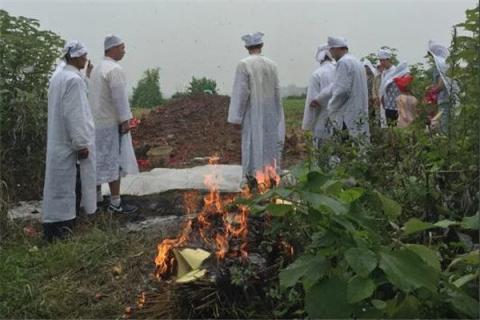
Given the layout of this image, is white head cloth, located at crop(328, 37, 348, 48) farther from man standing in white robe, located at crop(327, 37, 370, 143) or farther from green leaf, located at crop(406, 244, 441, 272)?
green leaf, located at crop(406, 244, 441, 272)

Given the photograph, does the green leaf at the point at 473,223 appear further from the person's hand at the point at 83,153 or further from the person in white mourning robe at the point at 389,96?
the person in white mourning robe at the point at 389,96

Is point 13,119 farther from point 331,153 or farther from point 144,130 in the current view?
point 144,130

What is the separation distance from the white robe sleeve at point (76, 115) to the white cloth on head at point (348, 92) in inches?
113

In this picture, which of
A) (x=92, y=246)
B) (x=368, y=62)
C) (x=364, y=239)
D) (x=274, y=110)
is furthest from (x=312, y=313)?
(x=368, y=62)

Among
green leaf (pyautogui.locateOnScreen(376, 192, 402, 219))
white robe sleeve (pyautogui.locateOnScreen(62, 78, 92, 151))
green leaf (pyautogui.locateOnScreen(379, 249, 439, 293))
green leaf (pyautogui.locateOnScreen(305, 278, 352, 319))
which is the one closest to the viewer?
green leaf (pyautogui.locateOnScreen(379, 249, 439, 293))

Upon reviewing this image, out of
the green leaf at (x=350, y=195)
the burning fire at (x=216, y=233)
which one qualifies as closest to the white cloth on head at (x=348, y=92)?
the burning fire at (x=216, y=233)

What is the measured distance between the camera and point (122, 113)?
20.7 feet

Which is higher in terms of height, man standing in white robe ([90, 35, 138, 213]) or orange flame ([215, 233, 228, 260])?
man standing in white robe ([90, 35, 138, 213])

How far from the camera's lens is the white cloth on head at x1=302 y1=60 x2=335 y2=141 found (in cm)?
771

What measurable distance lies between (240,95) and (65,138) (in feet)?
7.08

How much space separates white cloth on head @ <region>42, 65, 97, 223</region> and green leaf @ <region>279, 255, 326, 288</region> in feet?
11.4

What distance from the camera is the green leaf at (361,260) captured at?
6.61 feet

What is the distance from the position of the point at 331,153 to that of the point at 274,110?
11.6 feet

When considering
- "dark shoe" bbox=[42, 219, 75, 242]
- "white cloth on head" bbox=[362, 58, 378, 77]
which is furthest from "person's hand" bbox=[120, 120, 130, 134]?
"white cloth on head" bbox=[362, 58, 378, 77]
